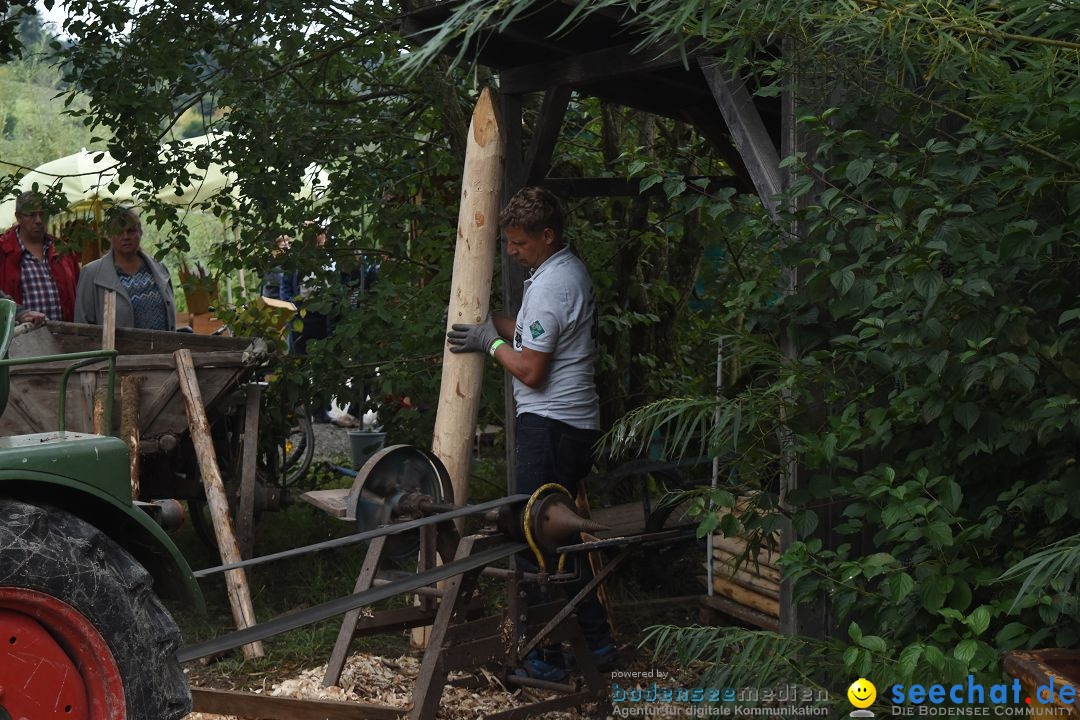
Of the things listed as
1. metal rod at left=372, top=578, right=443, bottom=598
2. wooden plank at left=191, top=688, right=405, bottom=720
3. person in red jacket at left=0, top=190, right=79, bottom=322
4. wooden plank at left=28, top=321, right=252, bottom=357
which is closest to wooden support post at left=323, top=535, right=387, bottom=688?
metal rod at left=372, top=578, right=443, bottom=598

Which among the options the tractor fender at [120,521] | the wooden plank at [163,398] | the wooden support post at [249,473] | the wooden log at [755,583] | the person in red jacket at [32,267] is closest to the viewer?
the tractor fender at [120,521]

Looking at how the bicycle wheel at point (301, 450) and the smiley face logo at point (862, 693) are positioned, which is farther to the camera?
the bicycle wheel at point (301, 450)

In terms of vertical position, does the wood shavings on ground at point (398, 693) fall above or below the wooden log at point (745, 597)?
below

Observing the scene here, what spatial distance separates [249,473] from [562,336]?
93.7 inches

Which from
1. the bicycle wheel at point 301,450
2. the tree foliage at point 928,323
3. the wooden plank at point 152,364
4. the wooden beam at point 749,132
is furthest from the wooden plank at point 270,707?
the bicycle wheel at point 301,450

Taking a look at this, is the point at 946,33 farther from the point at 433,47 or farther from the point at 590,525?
the point at 590,525

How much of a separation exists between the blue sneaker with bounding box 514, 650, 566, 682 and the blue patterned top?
3.44 metres

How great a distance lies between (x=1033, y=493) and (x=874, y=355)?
23.2 inches

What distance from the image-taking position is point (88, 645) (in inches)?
122

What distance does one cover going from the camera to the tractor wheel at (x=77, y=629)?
2953mm

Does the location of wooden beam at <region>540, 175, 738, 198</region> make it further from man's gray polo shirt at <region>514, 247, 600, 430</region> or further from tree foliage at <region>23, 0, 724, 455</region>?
man's gray polo shirt at <region>514, 247, 600, 430</region>

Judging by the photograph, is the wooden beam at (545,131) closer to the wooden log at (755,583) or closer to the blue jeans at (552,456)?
the blue jeans at (552,456)

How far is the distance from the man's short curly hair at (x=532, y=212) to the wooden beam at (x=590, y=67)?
0.62 m

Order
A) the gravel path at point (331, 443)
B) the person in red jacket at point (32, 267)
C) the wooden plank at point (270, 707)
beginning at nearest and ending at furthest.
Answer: the wooden plank at point (270, 707) → the person in red jacket at point (32, 267) → the gravel path at point (331, 443)
